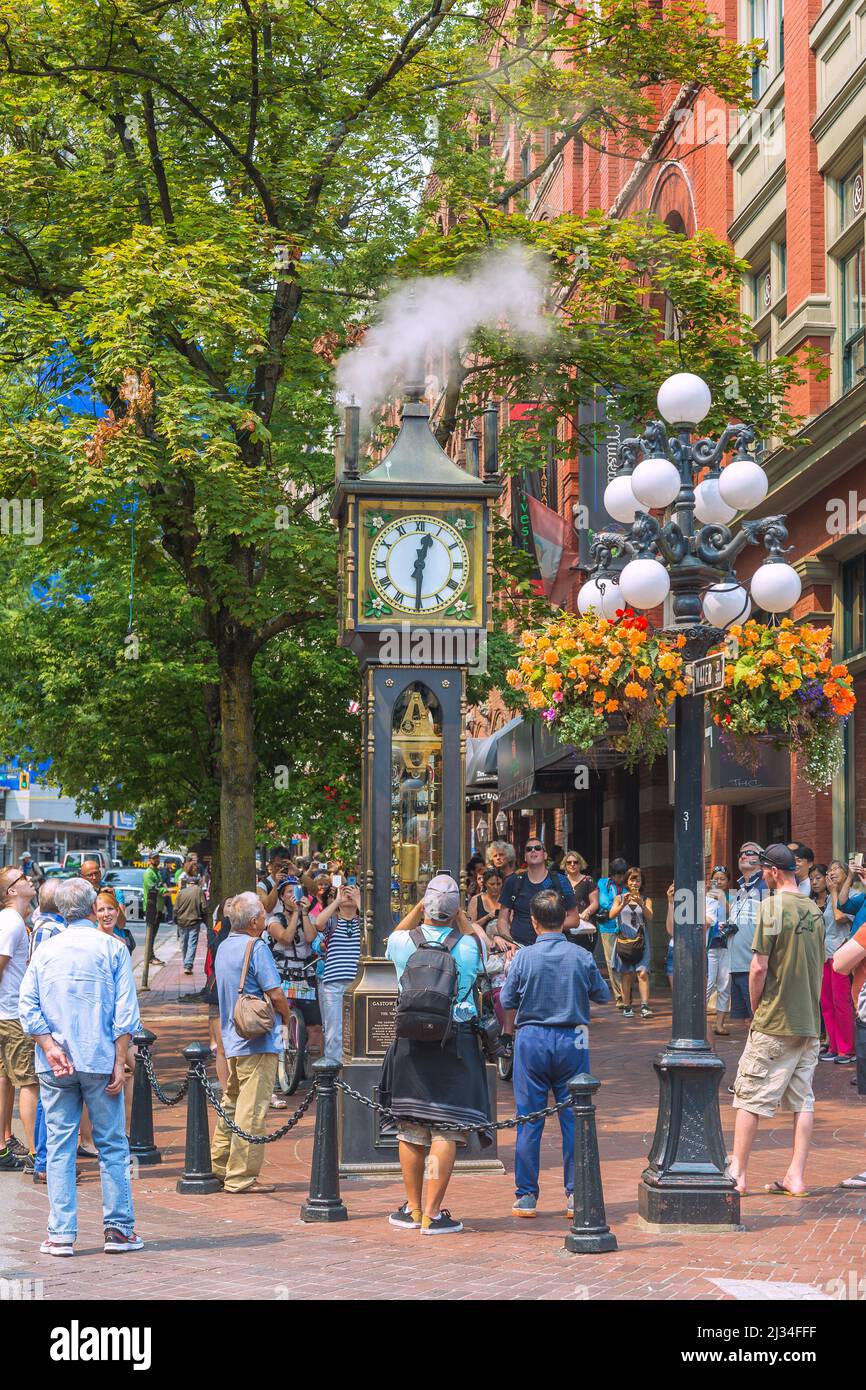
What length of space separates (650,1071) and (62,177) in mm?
10099

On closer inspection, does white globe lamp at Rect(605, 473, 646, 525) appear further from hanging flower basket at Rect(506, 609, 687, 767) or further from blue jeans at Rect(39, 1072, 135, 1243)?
blue jeans at Rect(39, 1072, 135, 1243)

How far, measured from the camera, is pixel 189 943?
98.6 feet

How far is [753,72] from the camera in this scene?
23.9 m

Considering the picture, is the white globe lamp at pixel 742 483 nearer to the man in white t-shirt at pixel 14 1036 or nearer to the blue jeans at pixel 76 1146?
the blue jeans at pixel 76 1146

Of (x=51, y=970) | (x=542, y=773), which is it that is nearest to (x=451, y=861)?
(x=51, y=970)

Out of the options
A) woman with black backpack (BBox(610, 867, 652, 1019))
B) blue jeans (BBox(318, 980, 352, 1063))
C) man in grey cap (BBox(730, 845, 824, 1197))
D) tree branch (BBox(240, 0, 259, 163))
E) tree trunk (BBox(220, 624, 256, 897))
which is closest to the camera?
man in grey cap (BBox(730, 845, 824, 1197))

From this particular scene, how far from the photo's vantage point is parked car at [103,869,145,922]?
43734 mm

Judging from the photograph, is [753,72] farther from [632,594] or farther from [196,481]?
[632,594]

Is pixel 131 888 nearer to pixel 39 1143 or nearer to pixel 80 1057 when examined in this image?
pixel 39 1143

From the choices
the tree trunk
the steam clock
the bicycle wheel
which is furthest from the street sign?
the tree trunk

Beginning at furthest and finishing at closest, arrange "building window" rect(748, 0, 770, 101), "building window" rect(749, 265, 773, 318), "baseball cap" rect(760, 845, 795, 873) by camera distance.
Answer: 1. "building window" rect(748, 0, 770, 101)
2. "building window" rect(749, 265, 773, 318)
3. "baseball cap" rect(760, 845, 795, 873)

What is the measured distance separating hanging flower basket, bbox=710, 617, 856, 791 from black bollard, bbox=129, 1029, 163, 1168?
458 cm

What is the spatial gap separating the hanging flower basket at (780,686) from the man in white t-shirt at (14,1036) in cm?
480

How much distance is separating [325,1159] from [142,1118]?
271 cm
